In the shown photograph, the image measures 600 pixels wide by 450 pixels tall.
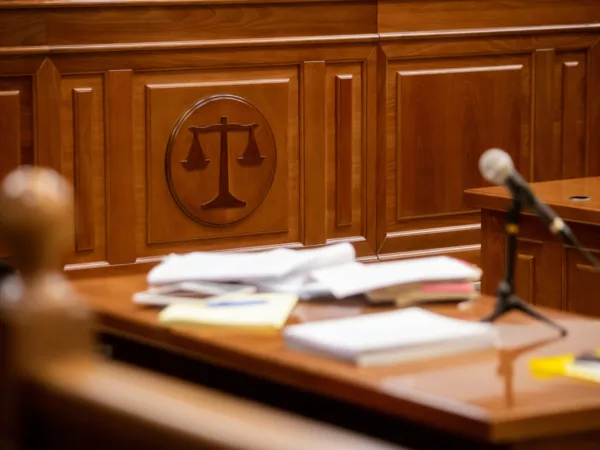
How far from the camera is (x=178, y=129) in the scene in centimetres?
454

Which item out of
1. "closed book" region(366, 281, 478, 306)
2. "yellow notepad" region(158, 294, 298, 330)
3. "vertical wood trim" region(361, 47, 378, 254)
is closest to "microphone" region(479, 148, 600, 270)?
"closed book" region(366, 281, 478, 306)

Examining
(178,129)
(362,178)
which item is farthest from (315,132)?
(178,129)

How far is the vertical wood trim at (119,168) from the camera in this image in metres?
4.42

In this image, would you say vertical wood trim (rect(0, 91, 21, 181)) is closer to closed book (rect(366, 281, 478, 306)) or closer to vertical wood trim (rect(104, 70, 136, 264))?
vertical wood trim (rect(104, 70, 136, 264))

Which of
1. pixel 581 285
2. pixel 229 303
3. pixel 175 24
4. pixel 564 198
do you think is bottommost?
pixel 581 285

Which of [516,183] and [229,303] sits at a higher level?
[516,183]

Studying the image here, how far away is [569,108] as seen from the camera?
5414mm

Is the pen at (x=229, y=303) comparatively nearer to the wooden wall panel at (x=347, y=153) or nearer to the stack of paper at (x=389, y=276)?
the stack of paper at (x=389, y=276)

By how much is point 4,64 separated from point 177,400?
373 centimetres

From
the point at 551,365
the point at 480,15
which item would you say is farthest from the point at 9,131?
the point at 551,365

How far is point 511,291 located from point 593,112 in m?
3.60

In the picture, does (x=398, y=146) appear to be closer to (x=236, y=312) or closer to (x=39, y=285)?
(x=236, y=312)

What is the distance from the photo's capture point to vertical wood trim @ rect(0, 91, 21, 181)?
4230mm

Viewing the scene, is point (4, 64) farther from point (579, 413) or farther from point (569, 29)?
point (579, 413)
